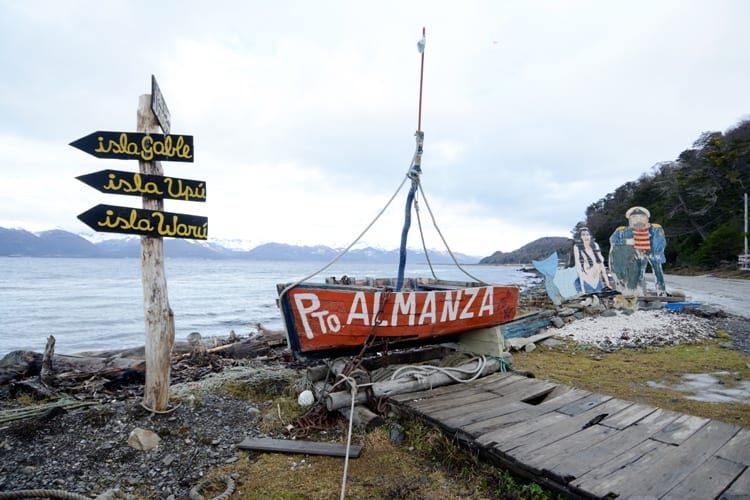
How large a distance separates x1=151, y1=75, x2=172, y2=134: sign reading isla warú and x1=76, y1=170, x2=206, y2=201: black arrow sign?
2.52 feet

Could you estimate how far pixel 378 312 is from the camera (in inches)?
218

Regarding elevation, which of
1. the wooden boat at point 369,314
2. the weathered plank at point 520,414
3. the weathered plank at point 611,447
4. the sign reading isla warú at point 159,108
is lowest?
the weathered plank at point 520,414

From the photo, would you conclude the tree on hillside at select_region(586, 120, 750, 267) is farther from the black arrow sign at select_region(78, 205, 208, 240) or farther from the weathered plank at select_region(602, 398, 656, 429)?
the black arrow sign at select_region(78, 205, 208, 240)

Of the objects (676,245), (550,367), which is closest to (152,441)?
(550,367)

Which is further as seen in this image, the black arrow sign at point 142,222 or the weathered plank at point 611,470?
the black arrow sign at point 142,222

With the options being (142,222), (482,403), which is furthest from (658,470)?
(142,222)

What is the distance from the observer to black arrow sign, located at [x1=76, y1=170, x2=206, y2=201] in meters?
4.97

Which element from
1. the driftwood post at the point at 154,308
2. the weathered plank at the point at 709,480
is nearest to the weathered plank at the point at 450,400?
the weathered plank at the point at 709,480

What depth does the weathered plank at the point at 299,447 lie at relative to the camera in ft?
13.8

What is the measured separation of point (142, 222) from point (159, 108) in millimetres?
1473

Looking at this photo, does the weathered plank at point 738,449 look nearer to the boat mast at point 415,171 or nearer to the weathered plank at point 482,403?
the weathered plank at point 482,403

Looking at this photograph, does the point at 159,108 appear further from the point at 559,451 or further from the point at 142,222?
the point at 559,451

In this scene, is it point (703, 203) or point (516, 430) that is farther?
point (703, 203)

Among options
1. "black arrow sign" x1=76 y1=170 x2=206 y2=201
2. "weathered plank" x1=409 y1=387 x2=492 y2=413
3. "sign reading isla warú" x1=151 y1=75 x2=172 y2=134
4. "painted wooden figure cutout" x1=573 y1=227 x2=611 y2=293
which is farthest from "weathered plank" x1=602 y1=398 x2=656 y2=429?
"painted wooden figure cutout" x1=573 y1=227 x2=611 y2=293
